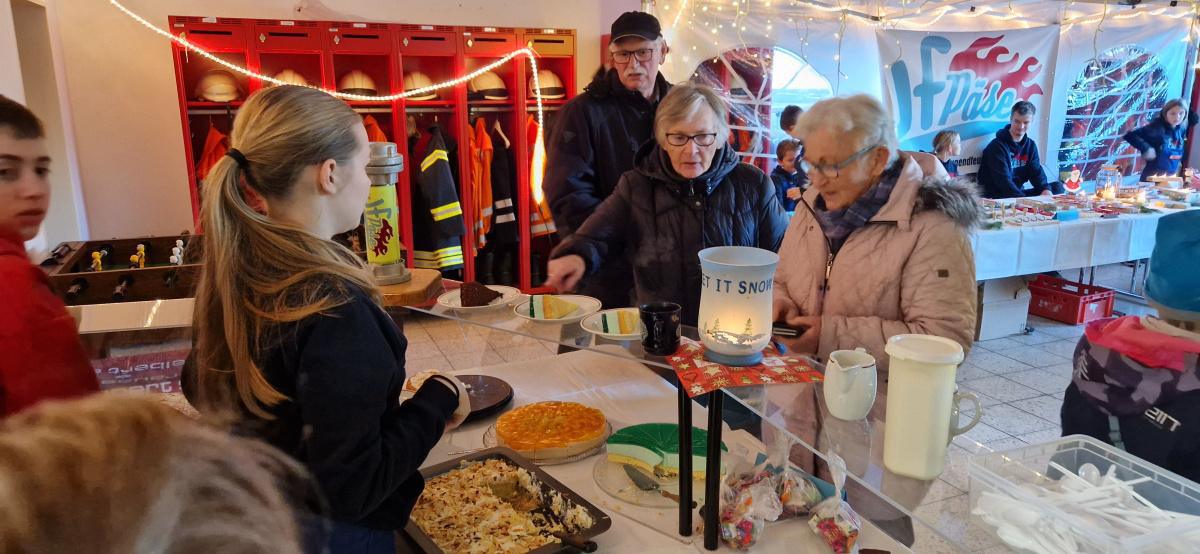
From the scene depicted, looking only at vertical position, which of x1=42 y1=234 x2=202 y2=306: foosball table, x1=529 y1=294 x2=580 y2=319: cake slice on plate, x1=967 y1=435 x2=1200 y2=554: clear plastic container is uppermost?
x1=529 y1=294 x2=580 y2=319: cake slice on plate

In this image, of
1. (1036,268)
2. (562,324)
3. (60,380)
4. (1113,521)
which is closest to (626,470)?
(562,324)

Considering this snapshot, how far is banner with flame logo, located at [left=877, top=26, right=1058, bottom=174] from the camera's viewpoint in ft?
22.7

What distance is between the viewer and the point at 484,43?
214 inches

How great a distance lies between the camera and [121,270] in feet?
10.9

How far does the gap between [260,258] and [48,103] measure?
4301 millimetres

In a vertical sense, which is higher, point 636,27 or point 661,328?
point 636,27

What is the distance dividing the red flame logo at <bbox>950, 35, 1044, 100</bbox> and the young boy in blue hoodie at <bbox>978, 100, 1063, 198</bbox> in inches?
18.1

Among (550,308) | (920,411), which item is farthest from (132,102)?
(920,411)

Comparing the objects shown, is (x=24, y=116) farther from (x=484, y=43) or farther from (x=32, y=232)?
(x=484, y=43)

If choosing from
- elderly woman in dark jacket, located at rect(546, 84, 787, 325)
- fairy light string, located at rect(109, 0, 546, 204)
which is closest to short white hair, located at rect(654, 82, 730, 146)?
elderly woman in dark jacket, located at rect(546, 84, 787, 325)

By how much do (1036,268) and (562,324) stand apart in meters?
4.42

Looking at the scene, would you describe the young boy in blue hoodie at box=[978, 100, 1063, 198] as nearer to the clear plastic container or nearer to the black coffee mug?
the clear plastic container

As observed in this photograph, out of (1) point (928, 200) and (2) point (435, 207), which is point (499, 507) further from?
(2) point (435, 207)

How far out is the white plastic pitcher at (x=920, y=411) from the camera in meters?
1.03
